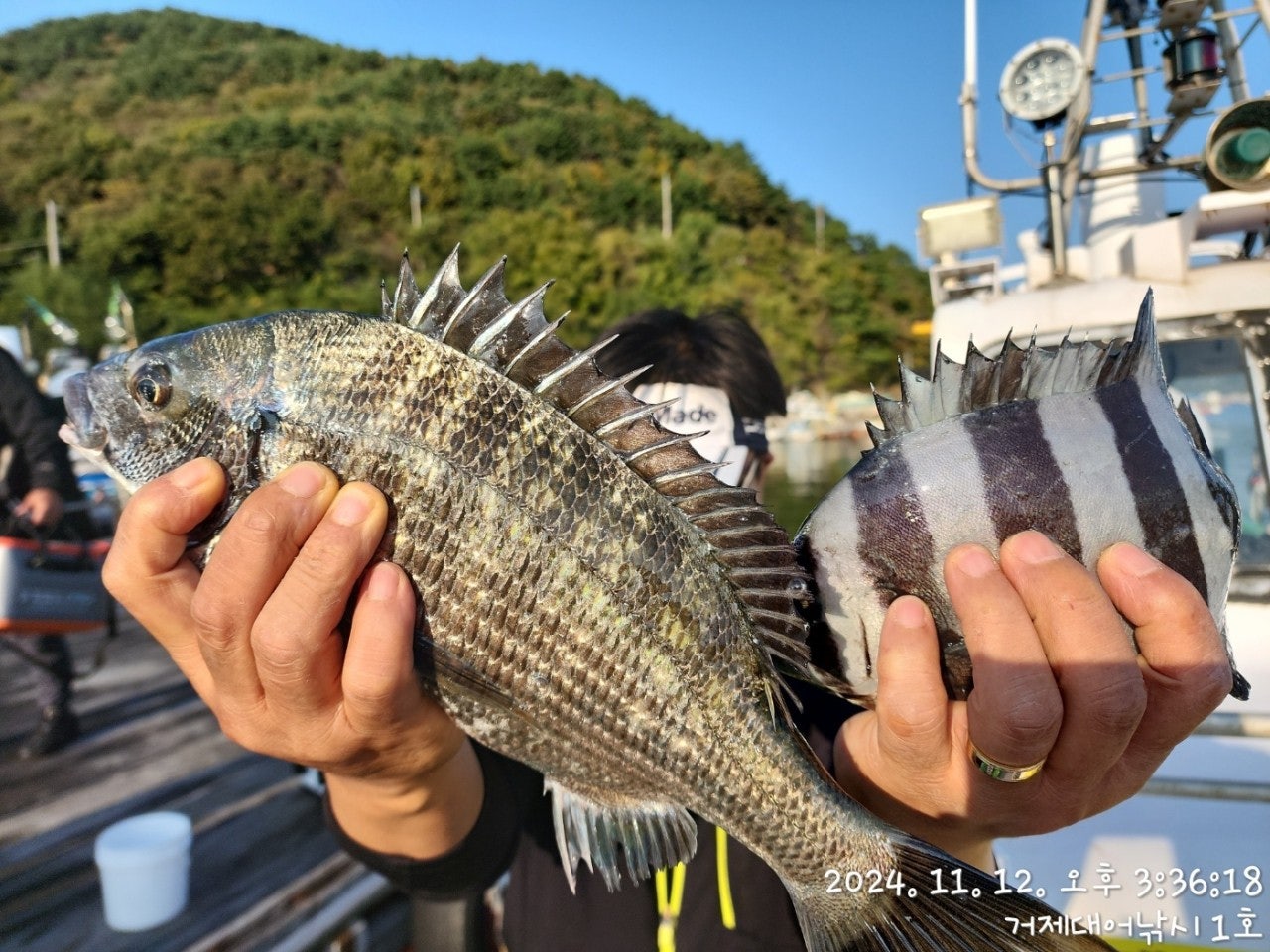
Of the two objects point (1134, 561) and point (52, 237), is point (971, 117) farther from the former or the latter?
point (52, 237)

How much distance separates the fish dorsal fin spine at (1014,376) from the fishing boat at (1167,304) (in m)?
0.64

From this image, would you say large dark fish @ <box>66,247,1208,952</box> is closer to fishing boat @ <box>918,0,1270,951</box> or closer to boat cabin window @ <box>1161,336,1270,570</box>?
fishing boat @ <box>918,0,1270,951</box>

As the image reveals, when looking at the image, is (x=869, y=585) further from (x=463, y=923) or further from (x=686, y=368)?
(x=463, y=923)

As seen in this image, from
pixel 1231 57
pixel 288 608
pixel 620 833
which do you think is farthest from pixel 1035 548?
pixel 1231 57

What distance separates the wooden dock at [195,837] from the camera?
121 inches

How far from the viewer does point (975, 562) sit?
1146 mm

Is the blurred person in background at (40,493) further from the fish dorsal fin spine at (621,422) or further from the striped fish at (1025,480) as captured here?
the striped fish at (1025,480)

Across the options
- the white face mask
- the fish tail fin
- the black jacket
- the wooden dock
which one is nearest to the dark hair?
the white face mask

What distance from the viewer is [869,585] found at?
3.97 ft

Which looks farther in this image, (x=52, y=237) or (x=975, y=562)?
(x=52, y=237)

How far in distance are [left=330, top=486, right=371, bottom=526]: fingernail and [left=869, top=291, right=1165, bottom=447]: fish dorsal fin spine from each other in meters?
0.85

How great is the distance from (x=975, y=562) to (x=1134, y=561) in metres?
0.23

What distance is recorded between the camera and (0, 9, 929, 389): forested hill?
153ft

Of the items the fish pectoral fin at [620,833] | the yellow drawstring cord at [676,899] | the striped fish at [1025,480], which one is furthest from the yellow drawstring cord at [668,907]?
the striped fish at [1025,480]
